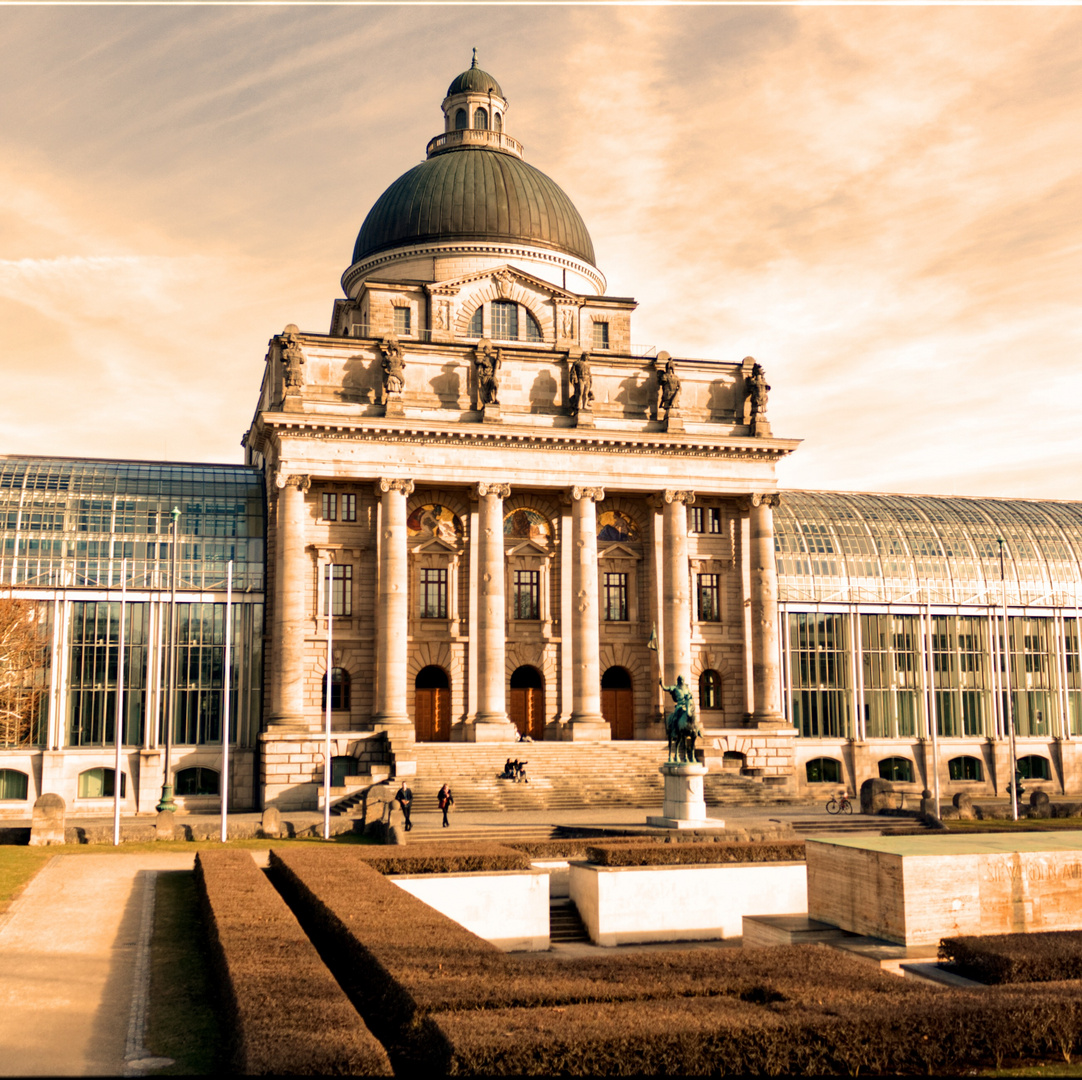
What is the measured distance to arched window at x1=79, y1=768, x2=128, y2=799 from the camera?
58.7m

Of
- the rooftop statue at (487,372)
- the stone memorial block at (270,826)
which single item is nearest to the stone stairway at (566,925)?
the stone memorial block at (270,826)

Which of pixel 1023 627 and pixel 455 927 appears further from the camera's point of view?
pixel 1023 627

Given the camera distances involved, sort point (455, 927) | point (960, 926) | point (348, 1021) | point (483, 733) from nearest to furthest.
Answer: point (348, 1021), point (455, 927), point (960, 926), point (483, 733)

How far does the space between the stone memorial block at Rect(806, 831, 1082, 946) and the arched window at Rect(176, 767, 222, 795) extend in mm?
41820

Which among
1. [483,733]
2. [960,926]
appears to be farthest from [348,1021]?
[483,733]

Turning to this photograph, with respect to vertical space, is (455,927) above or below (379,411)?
below

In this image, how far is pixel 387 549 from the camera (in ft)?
198

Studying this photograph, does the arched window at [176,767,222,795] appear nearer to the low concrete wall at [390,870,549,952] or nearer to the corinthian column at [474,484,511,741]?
the corinthian column at [474,484,511,741]

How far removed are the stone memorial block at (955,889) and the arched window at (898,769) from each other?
152 ft

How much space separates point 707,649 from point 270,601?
973 inches

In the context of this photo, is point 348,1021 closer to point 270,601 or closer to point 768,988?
point 768,988

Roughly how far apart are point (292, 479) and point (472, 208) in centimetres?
2265

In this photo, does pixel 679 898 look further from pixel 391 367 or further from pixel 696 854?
pixel 391 367

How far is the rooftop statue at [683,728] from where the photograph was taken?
4244cm
